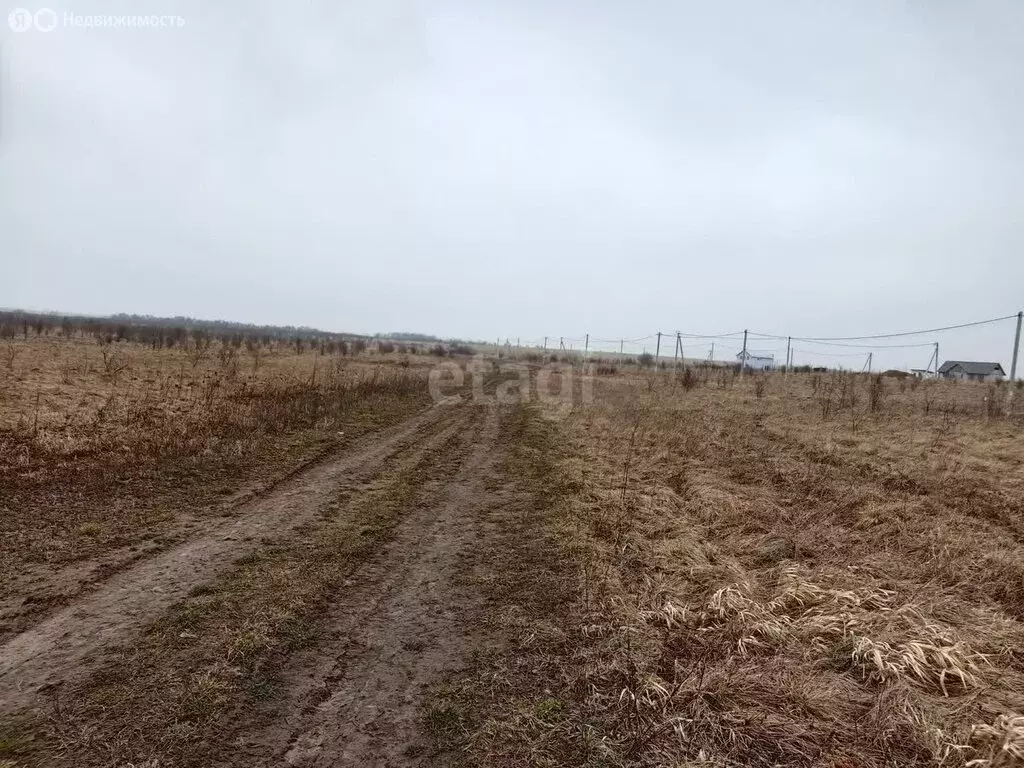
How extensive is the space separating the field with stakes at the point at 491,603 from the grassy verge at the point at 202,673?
0.05 ft

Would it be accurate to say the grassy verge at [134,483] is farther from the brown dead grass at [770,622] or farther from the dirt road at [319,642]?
the brown dead grass at [770,622]

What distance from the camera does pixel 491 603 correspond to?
12.9 ft

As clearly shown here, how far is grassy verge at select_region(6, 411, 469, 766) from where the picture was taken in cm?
227

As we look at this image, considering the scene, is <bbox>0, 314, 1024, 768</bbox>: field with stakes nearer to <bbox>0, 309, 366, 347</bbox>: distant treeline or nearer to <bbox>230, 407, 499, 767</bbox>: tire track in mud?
<bbox>230, 407, 499, 767</bbox>: tire track in mud

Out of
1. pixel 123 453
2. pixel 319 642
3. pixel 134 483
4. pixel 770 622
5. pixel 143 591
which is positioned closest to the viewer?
pixel 319 642

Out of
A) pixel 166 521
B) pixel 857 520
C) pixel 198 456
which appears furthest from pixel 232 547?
pixel 857 520

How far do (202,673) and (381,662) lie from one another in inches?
38.1

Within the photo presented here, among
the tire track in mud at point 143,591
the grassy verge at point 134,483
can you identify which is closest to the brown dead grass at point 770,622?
the tire track in mud at point 143,591

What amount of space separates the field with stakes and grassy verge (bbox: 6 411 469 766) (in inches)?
0.6

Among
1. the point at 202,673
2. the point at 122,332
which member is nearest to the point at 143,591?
the point at 202,673

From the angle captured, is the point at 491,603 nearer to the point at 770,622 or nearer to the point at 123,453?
the point at 770,622

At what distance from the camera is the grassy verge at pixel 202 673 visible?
7.46 feet

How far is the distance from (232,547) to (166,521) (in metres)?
1.16

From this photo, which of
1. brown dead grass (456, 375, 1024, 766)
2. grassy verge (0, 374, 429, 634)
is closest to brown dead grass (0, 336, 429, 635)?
grassy verge (0, 374, 429, 634)
